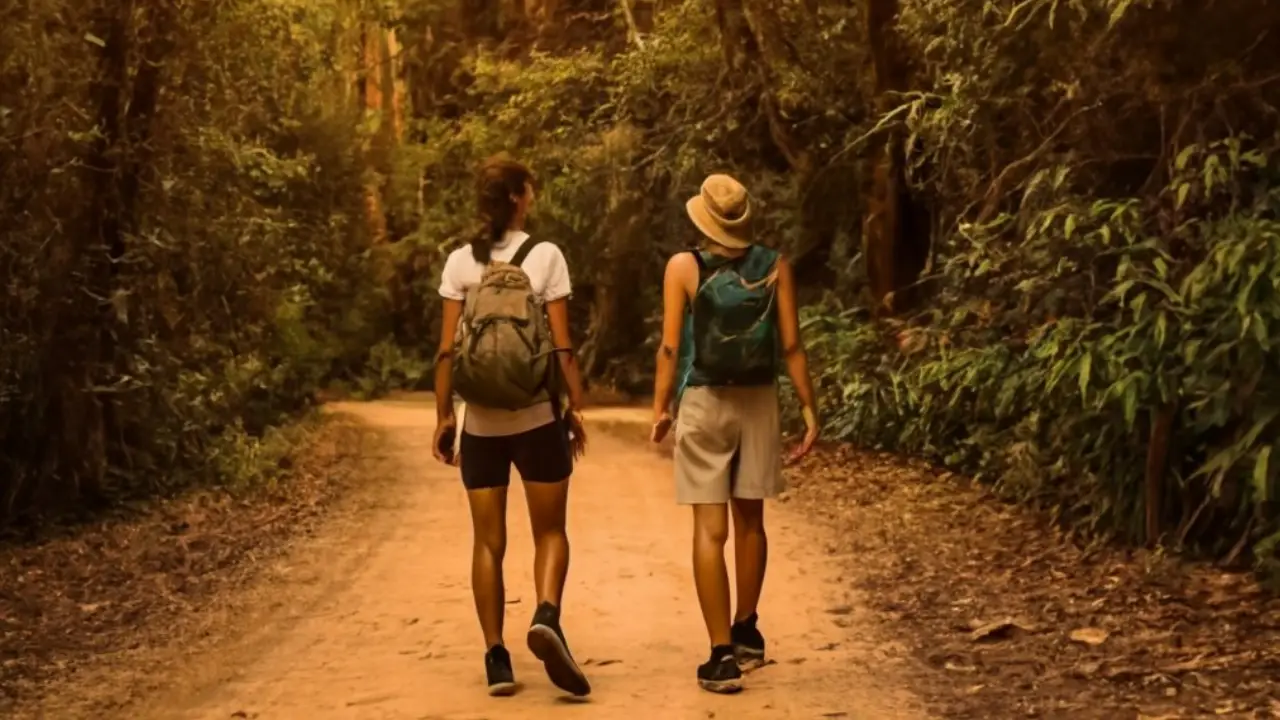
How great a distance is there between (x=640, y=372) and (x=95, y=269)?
12089mm

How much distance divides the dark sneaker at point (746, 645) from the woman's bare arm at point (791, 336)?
38.6 inches

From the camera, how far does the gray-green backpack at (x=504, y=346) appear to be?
5.20 metres

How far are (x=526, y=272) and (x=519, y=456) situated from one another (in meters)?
0.73

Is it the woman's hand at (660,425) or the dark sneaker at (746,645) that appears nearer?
the woman's hand at (660,425)

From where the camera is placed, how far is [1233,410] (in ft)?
21.4

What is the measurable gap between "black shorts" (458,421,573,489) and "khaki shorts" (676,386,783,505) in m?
0.49

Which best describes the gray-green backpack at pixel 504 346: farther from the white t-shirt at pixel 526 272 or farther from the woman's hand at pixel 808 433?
the woman's hand at pixel 808 433

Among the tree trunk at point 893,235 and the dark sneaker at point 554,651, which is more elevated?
the tree trunk at point 893,235

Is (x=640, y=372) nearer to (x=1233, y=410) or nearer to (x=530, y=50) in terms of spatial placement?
(x=530, y=50)

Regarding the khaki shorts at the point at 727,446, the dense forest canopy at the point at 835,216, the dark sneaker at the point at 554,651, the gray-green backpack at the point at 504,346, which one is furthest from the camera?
the dense forest canopy at the point at 835,216

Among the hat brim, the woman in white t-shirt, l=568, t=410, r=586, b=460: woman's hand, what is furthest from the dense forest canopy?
the woman in white t-shirt

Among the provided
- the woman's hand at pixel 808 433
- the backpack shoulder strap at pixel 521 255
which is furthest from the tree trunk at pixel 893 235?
the backpack shoulder strap at pixel 521 255

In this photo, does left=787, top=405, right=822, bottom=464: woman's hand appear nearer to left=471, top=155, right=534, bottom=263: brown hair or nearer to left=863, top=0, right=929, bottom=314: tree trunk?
left=471, top=155, right=534, bottom=263: brown hair

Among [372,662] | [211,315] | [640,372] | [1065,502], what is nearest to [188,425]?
[211,315]
